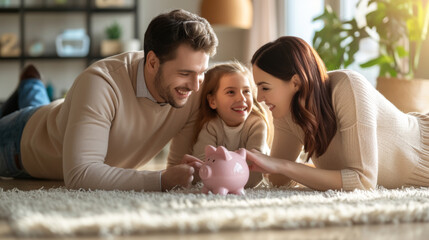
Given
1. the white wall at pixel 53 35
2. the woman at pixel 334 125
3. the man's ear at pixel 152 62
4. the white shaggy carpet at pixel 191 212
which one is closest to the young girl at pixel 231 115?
the woman at pixel 334 125

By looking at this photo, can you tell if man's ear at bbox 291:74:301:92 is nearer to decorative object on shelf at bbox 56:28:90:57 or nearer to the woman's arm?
the woman's arm

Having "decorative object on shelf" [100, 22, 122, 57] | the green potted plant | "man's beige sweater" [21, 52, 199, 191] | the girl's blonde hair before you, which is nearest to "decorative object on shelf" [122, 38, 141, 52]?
"decorative object on shelf" [100, 22, 122, 57]

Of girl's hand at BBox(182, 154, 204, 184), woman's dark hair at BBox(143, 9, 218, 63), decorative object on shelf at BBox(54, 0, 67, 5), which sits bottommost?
girl's hand at BBox(182, 154, 204, 184)

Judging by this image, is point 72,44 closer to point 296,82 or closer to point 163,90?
point 163,90

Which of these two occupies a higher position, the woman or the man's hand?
the woman

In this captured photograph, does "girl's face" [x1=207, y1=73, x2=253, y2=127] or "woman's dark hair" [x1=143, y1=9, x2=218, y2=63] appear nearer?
"woman's dark hair" [x1=143, y1=9, x2=218, y2=63]

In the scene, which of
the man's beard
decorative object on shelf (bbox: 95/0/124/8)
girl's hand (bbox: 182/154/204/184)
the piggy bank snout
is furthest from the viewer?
decorative object on shelf (bbox: 95/0/124/8)

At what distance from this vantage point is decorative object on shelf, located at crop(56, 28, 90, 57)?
19.6ft

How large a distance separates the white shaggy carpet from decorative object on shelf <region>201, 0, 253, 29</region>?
3.67 meters

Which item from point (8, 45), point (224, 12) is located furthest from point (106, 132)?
point (8, 45)

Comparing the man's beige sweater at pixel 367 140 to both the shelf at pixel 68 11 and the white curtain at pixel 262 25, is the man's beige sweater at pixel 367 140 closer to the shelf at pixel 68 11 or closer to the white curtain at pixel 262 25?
the white curtain at pixel 262 25

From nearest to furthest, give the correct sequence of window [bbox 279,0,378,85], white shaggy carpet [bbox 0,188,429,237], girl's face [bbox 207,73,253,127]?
white shaggy carpet [bbox 0,188,429,237] → girl's face [bbox 207,73,253,127] → window [bbox 279,0,378,85]

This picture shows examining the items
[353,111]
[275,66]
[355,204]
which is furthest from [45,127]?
[355,204]

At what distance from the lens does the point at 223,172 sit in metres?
1.68
